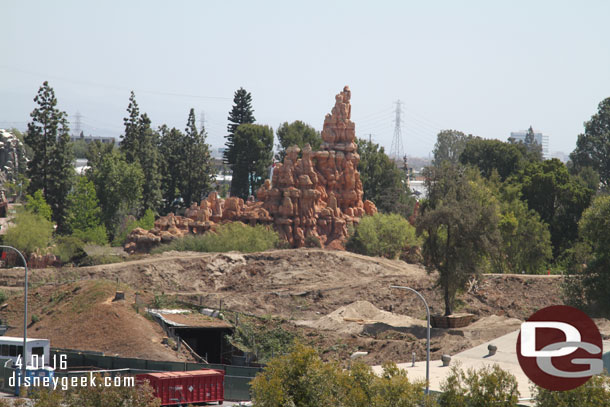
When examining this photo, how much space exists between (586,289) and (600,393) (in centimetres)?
2999

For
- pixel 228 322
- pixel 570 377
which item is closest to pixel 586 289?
pixel 228 322

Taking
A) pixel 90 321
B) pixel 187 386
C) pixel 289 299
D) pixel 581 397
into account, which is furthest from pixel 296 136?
pixel 581 397

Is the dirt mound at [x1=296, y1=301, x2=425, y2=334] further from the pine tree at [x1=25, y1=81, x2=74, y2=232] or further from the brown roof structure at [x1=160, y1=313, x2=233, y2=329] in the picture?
the pine tree at [x1=25, y1=81, x2=74, y2=232]

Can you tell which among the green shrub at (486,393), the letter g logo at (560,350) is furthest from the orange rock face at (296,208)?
the green shrub at (486,393)

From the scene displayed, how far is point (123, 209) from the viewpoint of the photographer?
113562 mm

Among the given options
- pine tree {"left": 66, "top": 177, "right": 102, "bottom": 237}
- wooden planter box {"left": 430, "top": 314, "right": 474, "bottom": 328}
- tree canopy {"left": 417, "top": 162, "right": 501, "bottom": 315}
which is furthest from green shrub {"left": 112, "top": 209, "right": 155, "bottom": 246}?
wooden planter box {"left": 430, "top": 314, "right": 474, "bottom": 328}

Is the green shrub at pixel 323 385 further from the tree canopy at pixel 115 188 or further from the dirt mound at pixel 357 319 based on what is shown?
the tree canopy at pixel 115 188

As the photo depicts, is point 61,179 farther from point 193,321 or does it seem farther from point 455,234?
point 455,234

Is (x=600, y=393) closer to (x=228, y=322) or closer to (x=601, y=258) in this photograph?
(x=601, y=258)

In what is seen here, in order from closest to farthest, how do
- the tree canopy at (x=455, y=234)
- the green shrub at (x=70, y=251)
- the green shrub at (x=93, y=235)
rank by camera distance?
the tree canopy at (x=455, y=234) < the green shrub at (x=70, y=251) < the green shrub at (x=93, y=235)

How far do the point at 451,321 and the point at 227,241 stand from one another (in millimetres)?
31726

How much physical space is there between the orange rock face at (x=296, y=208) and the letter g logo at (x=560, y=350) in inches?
1590

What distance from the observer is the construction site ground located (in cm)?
5962

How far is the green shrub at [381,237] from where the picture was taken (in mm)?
95875
